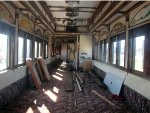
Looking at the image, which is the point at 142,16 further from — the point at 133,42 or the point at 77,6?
the point at 77,6

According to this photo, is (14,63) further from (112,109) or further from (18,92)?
(112,109)

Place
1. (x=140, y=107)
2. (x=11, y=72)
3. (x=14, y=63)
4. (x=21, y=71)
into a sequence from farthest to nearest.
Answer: (x=21, y=71)
(x=14, y=63)
(x=11, y=72)
(x=140, y=107)

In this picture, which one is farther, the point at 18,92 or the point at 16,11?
the point at 18,92

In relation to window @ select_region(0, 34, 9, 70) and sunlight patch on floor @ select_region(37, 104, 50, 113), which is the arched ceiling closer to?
window @ select_region(0, 34, 9, 70)

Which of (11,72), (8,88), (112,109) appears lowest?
(112,109)

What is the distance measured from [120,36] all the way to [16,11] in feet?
Result: 10.4

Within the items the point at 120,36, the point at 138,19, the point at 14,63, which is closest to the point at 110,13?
the point at 138,19

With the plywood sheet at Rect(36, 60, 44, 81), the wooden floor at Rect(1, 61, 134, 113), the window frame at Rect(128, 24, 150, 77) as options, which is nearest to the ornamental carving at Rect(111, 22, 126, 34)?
the window frame at Rect(128, 24, 150, 77)

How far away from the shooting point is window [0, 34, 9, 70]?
4688 millimetres

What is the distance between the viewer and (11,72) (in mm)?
4758

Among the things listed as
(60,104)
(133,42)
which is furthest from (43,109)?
(133,42)

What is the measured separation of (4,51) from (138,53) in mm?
3294

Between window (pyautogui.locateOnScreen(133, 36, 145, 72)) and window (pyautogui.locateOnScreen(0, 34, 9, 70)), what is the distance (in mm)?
3231

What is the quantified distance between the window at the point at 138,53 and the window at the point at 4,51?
323 cm
